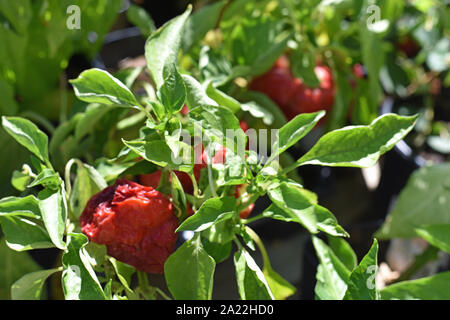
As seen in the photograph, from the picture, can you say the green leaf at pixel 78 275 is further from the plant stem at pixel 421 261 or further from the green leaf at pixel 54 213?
the plant stem at pixel 421 261

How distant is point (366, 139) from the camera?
0.29 metres

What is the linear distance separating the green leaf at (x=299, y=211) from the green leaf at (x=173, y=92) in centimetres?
6

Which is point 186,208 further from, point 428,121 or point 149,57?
point 428,121

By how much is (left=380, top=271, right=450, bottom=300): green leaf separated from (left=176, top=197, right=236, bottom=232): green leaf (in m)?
0.11

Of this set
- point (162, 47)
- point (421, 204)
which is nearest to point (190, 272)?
point (162, 47)

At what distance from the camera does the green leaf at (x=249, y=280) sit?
0.95ft

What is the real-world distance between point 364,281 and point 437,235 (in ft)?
0.28

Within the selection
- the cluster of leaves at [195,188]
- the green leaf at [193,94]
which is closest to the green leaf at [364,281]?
the cluster of leaves at [195,188]

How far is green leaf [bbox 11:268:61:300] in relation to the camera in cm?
32

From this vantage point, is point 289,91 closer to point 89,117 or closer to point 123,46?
point 89,117

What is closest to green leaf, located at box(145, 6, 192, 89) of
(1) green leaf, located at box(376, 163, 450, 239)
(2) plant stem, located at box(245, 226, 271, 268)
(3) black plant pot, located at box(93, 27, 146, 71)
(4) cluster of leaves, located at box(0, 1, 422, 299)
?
(4) cluster of leaves, located at box(0, 1, 422, 299)

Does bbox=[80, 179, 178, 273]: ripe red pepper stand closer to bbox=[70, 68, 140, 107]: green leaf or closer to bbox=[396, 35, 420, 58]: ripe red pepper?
bbox=[70, 68, 140, 107]: green leaf

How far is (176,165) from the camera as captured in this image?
0.92 ft
